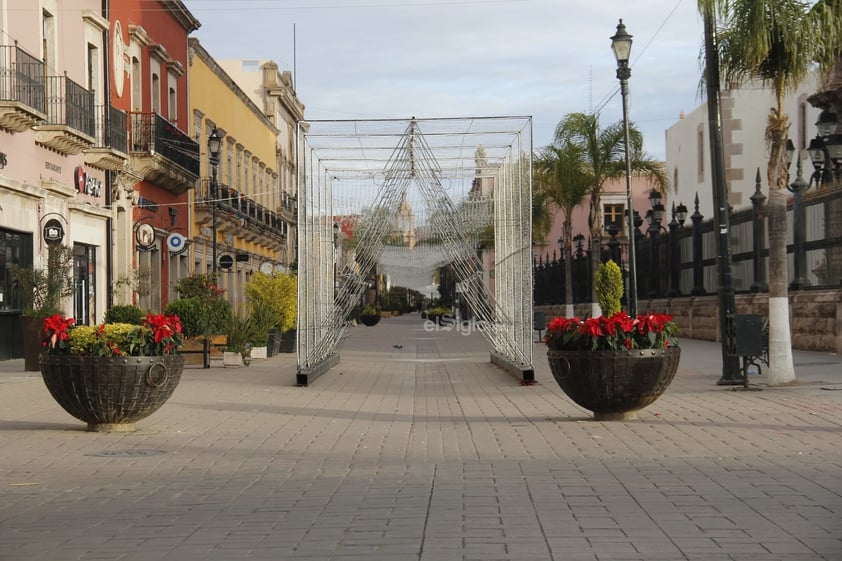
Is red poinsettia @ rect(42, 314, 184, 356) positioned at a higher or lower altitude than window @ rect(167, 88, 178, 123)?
lower

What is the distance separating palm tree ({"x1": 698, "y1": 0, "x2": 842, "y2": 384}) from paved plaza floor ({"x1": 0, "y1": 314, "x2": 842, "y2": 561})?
3.84ft

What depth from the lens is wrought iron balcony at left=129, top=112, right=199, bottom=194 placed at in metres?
31.4

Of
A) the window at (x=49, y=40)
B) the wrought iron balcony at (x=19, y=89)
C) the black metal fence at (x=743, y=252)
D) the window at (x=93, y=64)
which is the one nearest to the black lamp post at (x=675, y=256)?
the black metal fence at (x=743, y=252)

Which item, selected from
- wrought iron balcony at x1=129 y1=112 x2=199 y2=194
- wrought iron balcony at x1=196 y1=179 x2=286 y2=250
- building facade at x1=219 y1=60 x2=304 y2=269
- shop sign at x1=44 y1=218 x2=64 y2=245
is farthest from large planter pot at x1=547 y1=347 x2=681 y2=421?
building facade at x1=219 y1=60 x2=304 y2=269

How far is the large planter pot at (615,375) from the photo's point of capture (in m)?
11.3

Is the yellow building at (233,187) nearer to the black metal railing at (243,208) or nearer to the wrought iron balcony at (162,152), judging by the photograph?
the black metal railing at (243,208)

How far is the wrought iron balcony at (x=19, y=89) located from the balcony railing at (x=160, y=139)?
7.58m

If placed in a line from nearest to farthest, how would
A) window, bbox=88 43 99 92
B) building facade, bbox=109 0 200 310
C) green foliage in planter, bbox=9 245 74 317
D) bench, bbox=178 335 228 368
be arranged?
green foliage in planter, bbox=9 245 74 317 → bench, bbox=178 335 228 368 → window, bbox=88 43 99 92 → building facade, bbox=109 0 200 310

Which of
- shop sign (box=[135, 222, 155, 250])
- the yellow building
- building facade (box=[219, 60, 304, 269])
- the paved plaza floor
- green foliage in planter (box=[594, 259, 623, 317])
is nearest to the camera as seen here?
the paved plaza floor

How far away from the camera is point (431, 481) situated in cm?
845

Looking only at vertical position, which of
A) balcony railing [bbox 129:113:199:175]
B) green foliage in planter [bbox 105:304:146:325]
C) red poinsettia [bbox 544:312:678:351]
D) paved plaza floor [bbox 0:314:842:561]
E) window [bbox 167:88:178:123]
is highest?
window [bbox 167:88:178:123]

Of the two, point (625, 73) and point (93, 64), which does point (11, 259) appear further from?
point (625, 73)

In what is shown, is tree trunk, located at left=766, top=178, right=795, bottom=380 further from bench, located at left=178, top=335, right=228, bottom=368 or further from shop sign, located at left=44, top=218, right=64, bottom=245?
shop sign, located at left=44, top=218, right=64, bottom=245

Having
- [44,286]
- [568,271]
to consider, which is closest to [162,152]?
[44,286]
